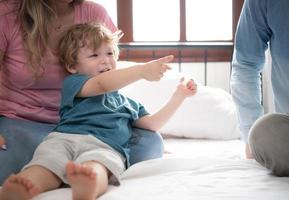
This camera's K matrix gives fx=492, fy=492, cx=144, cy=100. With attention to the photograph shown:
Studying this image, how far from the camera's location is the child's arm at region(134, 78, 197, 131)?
52.7 inches

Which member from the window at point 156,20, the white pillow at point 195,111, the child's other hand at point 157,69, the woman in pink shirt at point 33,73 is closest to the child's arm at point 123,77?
the child's other hand at point 157,69

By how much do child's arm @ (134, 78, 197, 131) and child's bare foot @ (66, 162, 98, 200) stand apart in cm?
45

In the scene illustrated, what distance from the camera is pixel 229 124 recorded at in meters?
2.03

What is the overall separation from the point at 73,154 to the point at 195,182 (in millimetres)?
310

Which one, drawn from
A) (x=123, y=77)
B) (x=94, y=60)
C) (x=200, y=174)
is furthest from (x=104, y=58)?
(x=200, y=174)

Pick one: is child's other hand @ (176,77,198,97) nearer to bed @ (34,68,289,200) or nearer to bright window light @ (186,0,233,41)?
bed @ (34,68,289,200)

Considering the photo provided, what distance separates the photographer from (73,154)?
123cm

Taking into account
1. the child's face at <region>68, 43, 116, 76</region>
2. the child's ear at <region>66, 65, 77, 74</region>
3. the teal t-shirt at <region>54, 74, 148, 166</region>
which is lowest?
the teal t-shirt at <region>54, 74, 148, 166</region>

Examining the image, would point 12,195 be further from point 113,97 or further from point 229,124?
point 229,124

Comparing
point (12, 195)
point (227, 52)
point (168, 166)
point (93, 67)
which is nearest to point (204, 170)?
point (168, 166)

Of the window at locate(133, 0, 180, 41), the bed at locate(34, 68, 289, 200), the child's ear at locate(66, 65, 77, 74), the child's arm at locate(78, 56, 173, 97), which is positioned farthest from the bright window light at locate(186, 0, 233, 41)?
the child's arm at locate(78, 56, 173, 97)

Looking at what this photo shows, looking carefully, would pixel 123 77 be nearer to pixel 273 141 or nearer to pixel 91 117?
pixel 91 117

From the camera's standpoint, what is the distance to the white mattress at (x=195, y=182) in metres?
1.07

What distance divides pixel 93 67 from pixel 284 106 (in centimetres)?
55
